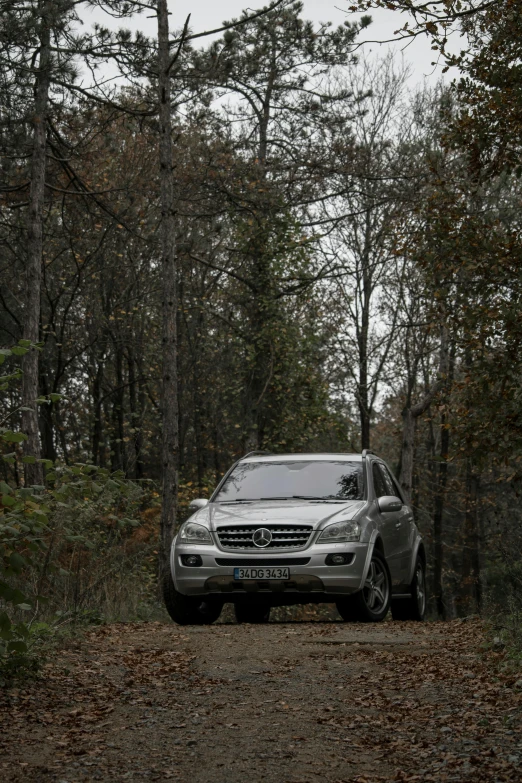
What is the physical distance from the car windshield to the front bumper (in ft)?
3.02

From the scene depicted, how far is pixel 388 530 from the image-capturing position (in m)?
11.5

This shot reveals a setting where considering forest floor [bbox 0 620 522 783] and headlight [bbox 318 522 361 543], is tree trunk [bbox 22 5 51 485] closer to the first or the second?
headlight [bbox 318 522 361 543]

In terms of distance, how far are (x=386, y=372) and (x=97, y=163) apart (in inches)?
459

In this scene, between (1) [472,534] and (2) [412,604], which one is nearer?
(2) [412,604]

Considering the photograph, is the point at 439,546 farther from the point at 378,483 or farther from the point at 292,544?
the point at 292,544

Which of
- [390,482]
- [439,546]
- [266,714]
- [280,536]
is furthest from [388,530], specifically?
[439,546]

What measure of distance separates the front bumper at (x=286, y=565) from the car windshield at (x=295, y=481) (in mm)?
921

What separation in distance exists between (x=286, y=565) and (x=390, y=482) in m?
2.96

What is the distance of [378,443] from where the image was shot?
4603 cm

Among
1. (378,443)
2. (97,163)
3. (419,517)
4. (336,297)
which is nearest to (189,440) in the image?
(336,297)

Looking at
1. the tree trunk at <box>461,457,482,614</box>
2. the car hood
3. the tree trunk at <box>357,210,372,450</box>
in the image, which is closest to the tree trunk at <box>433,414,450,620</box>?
the tree trunk at <box>461,457,482,614</box>

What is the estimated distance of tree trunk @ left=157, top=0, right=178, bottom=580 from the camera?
16.0m

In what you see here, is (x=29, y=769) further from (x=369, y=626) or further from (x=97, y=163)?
(x=97, y=163)

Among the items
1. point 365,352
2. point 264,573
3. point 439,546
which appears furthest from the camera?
point 439,546
